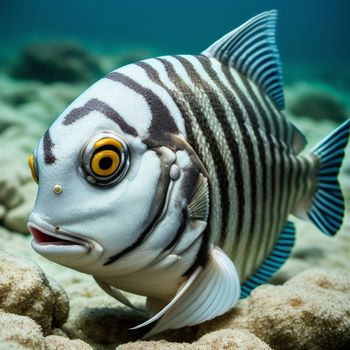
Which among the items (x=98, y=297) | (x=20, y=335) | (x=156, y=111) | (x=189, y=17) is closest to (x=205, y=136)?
(x=156, y=111)

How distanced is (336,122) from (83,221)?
13.8 metres

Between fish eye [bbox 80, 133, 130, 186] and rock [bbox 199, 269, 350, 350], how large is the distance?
0.95m

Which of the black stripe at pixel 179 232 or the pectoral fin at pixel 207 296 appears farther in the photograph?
the pectoral fin at pixel 207 296

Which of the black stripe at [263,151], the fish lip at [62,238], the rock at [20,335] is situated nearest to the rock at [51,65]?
the black stripe at [263,151]

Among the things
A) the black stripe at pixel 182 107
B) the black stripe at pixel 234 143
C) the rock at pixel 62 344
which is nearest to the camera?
the rock at pixel 62 344

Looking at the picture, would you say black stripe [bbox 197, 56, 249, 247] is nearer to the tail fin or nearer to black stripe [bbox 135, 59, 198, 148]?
black stripe [bbox 135, 59, 198, 148]

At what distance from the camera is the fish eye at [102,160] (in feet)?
5.34

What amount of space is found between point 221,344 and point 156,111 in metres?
0.99

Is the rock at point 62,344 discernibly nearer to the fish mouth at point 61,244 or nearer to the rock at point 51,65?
the fish mouth at point 61,244

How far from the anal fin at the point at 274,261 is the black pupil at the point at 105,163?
140 centimetres

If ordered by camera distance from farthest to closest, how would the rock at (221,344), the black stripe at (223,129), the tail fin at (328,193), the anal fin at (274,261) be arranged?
the tail fin at (328,193)
the anal fin at (274,261)
the black stripe at (223,129)
the rock at (221,344)

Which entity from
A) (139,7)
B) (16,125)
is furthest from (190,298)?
(139,7)

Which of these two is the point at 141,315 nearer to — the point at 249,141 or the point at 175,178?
the point at 175,178

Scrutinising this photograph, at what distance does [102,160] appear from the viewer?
1.63 m
